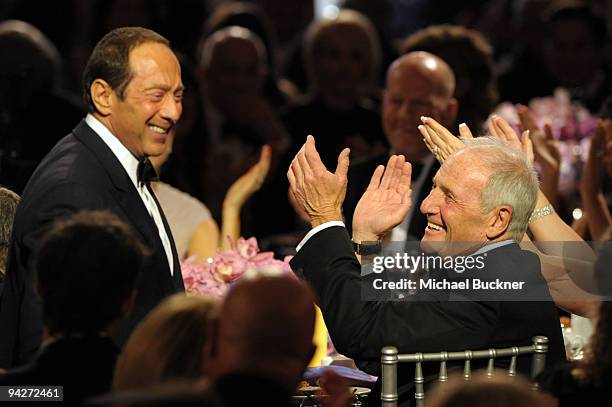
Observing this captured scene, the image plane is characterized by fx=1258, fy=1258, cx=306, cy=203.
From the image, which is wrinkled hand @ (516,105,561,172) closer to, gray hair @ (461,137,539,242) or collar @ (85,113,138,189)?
gray hair @ (461,137,539,242)

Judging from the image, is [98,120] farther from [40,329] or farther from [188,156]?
[188,156]

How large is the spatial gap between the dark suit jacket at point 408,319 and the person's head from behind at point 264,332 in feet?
2.40

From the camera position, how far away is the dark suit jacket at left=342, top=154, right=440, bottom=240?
17.4 ft

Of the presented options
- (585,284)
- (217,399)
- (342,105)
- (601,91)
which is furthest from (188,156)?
(217,399)

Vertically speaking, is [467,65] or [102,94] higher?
[467,65]

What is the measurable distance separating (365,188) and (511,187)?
1.81 meters

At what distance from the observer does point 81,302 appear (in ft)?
9.84

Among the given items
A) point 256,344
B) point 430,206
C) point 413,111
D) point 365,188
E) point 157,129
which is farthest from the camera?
point 413,111

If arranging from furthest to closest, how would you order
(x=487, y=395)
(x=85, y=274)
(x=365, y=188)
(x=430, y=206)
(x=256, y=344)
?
(x=365, y=188) < (x=430, y=206) < (x=85, y=274) < (x=256, y=344) < (x=487, y=395)

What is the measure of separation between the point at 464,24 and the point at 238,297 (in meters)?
7.26

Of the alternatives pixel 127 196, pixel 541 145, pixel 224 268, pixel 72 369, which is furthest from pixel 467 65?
pixel 72 369

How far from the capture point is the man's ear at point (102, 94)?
13.0 feet

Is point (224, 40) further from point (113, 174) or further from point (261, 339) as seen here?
point (261, 339)

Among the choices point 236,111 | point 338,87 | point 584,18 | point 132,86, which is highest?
point 584,18
